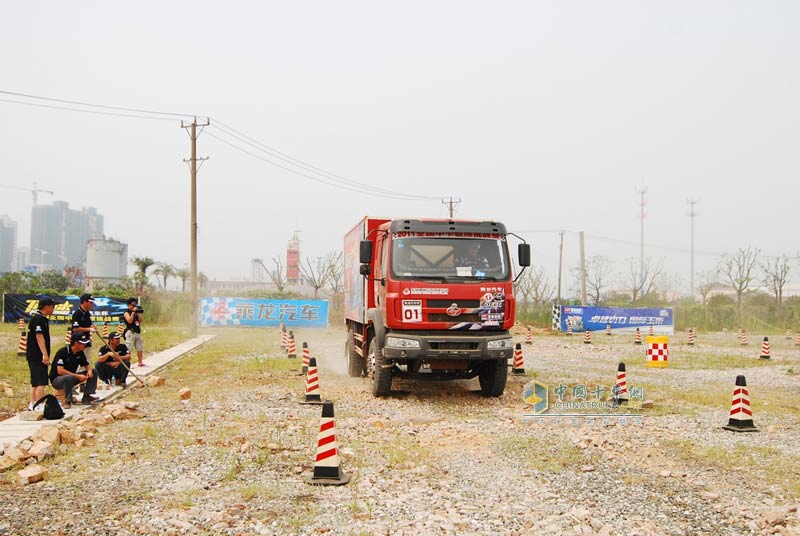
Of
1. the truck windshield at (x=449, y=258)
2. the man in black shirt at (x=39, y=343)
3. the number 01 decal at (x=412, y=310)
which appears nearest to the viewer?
the man in black shirt at (x=39, y=343)

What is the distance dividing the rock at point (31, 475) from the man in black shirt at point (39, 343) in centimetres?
350

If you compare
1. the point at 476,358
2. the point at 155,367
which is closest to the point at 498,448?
the point at 476,358

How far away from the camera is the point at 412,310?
10.7 m

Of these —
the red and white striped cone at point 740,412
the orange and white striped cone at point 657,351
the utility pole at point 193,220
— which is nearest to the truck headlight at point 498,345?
the red and white striped cone at point 740,412

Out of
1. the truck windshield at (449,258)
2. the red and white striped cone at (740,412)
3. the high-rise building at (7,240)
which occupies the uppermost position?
the high-rise building at (7,240)

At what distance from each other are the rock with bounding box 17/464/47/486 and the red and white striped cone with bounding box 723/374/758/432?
8.64 meters

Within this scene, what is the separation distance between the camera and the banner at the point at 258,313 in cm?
3903

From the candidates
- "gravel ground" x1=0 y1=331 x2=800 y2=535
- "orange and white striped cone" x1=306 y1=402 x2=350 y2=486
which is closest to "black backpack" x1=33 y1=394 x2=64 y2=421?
"gravel ground" x1=0 y1=331 x2=800 y2=535

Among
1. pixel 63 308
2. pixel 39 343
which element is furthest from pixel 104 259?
pixel 39 343

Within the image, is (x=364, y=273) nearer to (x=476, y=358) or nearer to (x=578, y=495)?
(x=476, y=358)

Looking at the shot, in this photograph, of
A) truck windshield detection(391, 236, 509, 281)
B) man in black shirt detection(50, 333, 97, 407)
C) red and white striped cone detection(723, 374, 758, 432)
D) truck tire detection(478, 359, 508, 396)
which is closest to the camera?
red and white striped cone detection(723, 374, 758, 432)

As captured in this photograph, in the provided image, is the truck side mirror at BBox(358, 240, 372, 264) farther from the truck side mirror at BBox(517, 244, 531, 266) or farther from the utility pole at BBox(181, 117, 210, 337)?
the utility pole at BBox(181, 117, 210, 337)

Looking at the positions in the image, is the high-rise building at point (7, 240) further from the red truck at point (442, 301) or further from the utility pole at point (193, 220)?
the red truck at point (442, 301)

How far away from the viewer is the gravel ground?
5370 mm
